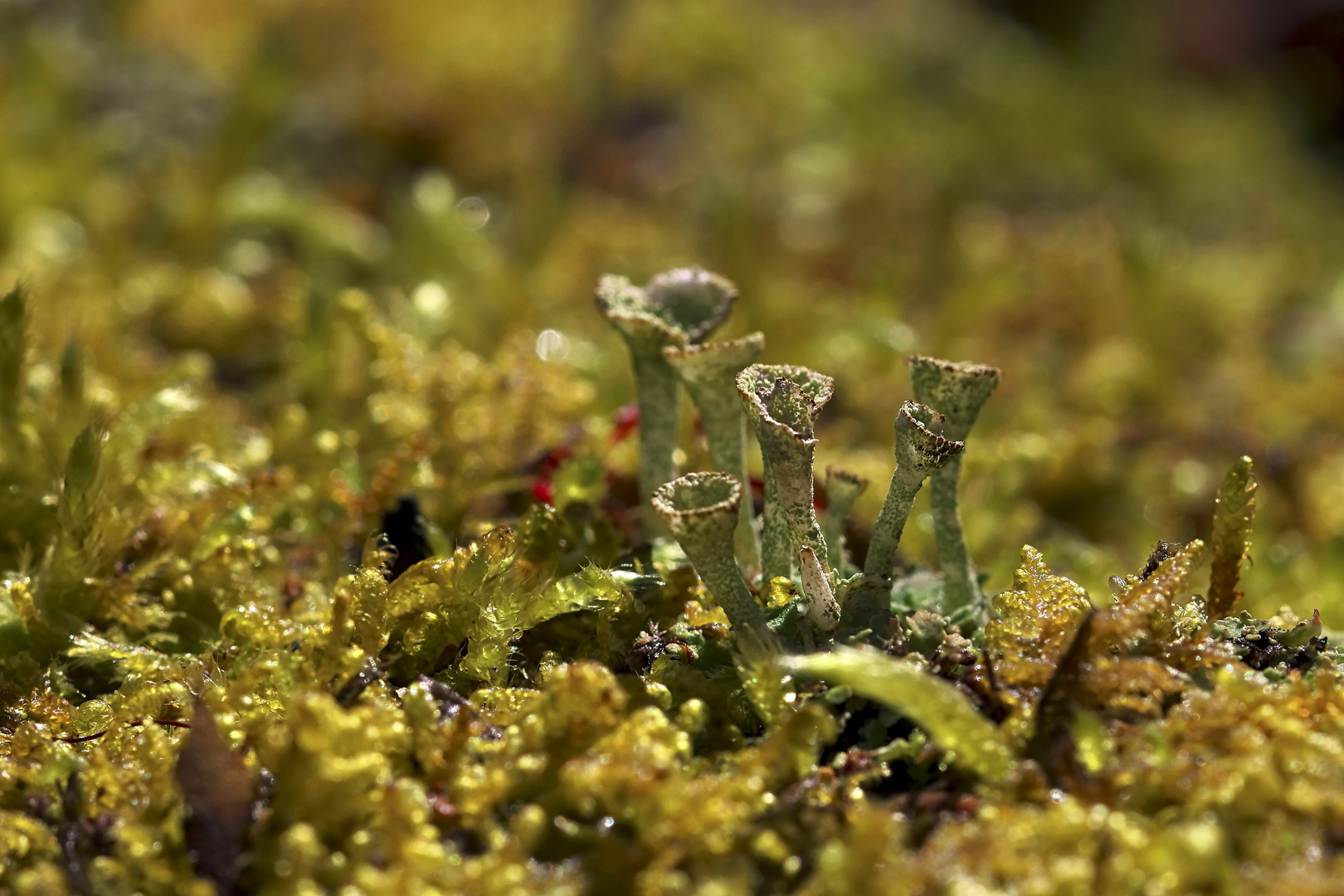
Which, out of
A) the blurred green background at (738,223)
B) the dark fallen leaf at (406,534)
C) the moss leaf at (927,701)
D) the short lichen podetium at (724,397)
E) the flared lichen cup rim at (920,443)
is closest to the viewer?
the moss leaf at (927,701)

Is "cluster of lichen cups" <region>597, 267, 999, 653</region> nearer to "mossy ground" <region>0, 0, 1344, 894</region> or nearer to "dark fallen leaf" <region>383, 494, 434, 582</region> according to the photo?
"mossy ground" <region>0, 0, 1344, 894</region>

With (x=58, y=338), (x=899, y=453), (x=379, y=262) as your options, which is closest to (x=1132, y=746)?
(x=899, y=453)

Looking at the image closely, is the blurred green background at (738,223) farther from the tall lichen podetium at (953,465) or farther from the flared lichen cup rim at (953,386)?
the flared lichen cup rim at (953,386)

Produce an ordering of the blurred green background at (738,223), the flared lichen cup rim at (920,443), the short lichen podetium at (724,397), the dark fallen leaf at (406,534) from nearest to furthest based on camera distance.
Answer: the flared lichen cup rim at (920,443) < the short lichen podetium at (724,397) < the dark fallen leaf at (406,534) < the blurred green background at (738,223)

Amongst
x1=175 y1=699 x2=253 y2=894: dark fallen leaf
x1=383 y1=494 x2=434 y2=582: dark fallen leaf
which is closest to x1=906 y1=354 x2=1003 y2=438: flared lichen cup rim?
x1=383 y1=494 x2=434 y2=582: dark fallen leaf

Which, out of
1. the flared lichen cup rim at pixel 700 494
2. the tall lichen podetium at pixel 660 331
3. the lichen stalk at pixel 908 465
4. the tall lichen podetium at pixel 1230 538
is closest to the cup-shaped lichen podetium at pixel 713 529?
the flared lichen cup rim at pixel 700 494

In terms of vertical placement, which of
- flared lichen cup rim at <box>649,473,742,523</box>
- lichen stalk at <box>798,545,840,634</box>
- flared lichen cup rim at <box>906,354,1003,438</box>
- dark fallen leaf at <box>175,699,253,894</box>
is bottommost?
dark fallen leaf at <box>175,699,253,894</box>
